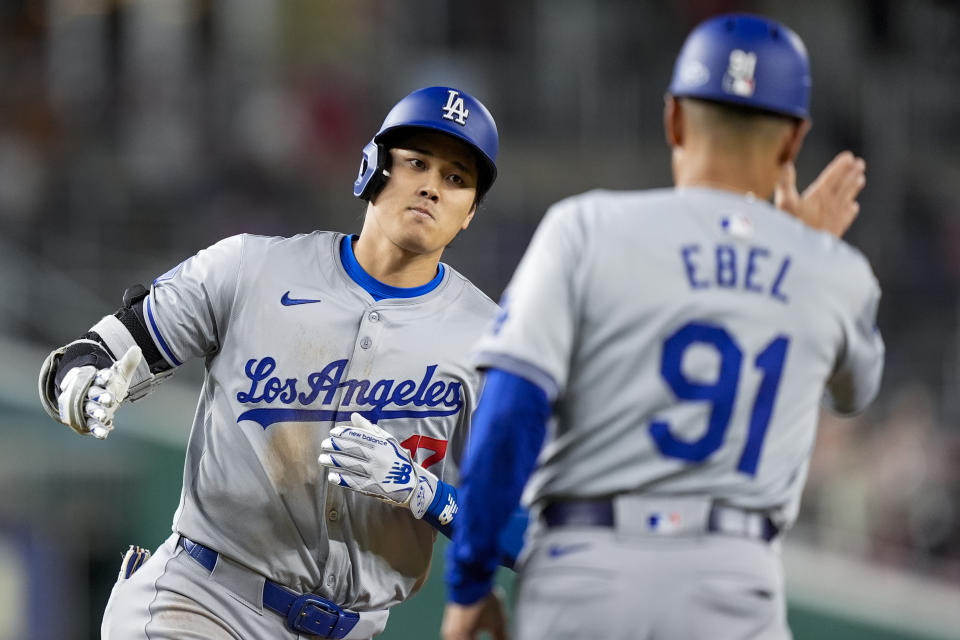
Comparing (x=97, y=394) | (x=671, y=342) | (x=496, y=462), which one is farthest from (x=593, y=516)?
(x=97, y=394)

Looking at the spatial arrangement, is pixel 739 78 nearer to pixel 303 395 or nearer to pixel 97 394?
pixel 303 395

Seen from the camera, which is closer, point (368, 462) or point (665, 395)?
point (665, 395)

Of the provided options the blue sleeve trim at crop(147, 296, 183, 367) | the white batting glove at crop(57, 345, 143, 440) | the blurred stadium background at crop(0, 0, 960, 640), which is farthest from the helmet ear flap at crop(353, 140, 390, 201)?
the blurred stadium background at crop(0, 0, 960, 640)

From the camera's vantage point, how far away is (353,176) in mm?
11586

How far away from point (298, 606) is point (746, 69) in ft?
6.10

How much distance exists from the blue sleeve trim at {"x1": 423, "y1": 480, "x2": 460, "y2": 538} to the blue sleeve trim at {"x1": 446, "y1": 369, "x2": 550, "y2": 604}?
1.01 meters

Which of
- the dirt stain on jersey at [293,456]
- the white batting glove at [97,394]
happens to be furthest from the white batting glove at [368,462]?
the white batting glove at [97,394]

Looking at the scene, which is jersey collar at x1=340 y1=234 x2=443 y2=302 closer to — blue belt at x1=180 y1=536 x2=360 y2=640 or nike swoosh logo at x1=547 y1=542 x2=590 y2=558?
blue belt at x1=180 y1=536 x2=360 y2=640

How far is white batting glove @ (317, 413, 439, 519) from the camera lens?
10.9 feet

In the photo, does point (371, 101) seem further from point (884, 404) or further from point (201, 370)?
point (884, 404)

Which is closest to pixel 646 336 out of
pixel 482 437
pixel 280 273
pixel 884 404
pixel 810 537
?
pixel 482 437

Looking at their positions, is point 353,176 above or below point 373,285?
below

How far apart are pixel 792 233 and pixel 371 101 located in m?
9.61

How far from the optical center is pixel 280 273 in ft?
12.0
